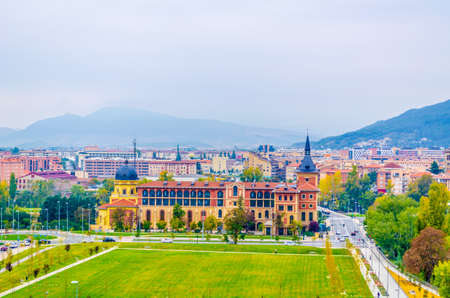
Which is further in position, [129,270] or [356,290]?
[129,270]

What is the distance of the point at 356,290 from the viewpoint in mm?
51938

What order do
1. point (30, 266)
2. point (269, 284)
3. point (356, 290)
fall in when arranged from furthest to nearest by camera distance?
point (30, 266) < point (269, 284) < point (356, 290)

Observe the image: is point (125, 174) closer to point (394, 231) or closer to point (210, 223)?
point (210, 223)

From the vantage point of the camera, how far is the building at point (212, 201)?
295 ft

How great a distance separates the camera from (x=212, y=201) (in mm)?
92750

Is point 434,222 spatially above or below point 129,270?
above

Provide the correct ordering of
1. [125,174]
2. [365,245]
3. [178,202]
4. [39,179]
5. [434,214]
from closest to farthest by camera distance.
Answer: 1. [434,214]
2. [365,245]
3. [178,202]
4. [125,174]
5. [39,179]

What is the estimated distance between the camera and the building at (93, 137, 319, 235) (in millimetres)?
89875

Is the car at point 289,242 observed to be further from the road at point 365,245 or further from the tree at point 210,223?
the tree at point 210,223

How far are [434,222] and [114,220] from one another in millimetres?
44628

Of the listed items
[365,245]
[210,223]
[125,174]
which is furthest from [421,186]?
[125,174]

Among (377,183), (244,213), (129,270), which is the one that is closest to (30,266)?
(129,270)

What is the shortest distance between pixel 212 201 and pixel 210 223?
19.9 ft

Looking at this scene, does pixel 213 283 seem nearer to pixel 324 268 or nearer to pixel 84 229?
pixel 324 268
